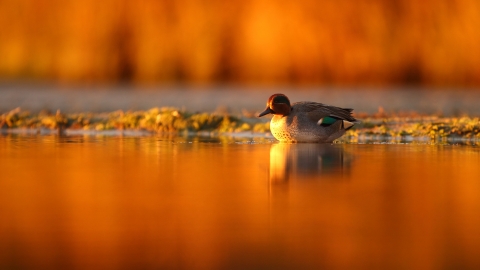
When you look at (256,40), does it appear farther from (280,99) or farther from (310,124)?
(310,124)

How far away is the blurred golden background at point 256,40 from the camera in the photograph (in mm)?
18766

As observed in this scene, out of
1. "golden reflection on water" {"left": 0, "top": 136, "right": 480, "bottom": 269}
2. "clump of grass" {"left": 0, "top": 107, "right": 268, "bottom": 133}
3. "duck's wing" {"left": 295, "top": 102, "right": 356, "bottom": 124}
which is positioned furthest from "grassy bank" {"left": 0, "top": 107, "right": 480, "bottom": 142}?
"golden reflection on water" {"left": 0, "top": 136, "right": 480, "bottom": 269}

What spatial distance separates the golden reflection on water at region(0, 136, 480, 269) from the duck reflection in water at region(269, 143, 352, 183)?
0.7 inches

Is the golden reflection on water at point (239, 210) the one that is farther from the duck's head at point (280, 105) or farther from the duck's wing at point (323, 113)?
the duck's head at point (280, 105)

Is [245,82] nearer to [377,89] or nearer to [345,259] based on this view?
[377,89]

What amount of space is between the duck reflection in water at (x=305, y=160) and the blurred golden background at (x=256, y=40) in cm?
750

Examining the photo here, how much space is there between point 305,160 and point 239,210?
131 inches

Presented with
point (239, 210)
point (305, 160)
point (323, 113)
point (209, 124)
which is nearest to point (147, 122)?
point (209, 124)

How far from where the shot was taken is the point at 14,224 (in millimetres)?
5527

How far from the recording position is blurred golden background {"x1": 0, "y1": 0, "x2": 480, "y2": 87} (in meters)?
18.8

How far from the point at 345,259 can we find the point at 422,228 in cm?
97

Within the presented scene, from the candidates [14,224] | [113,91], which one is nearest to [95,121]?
[113,91]

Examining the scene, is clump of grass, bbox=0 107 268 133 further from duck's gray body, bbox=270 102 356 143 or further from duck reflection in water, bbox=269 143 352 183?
duck reflection in water, bbox=269 143 352 183

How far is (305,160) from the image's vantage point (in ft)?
30.5
